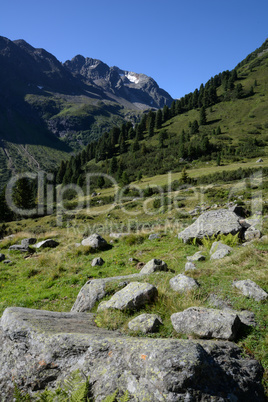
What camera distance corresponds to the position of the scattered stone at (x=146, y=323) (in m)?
4.30

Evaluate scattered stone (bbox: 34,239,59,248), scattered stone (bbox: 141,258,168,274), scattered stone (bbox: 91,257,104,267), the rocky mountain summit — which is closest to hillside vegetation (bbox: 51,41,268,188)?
scattered stone (bbox: 34,239,59,248)

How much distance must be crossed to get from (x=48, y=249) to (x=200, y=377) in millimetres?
15605

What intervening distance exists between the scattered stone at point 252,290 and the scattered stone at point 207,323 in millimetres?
1154

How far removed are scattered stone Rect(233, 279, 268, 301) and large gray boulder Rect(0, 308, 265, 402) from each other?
1694mm

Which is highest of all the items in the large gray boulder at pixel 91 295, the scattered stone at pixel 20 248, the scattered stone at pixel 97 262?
the large gray boulder at pixel 91 295

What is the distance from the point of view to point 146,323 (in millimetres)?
4422

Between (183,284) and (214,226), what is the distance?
6.90 meters

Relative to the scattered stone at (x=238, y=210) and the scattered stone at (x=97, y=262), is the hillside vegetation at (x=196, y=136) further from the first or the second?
the scattered stone at (x=97, y=262)

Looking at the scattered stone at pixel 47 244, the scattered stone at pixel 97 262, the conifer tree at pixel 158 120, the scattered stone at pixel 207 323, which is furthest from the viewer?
the conifer tree at pixel 158 120

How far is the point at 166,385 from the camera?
8.51 feet

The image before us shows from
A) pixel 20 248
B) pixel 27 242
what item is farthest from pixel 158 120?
pixel 20 248

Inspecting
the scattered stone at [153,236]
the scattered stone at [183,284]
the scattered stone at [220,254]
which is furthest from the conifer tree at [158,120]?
the scattered stone at [183,284]

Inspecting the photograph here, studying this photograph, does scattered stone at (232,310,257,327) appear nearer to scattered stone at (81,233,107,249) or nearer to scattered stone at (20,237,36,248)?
scattered stone at (81,233,107,249)

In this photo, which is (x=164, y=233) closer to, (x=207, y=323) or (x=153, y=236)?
(x=153, y=236)
